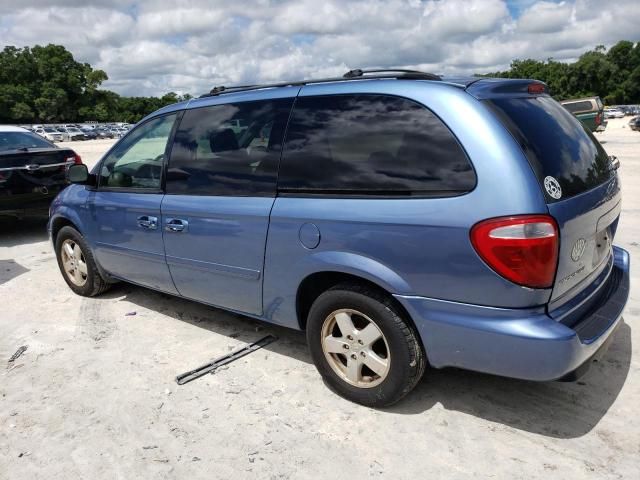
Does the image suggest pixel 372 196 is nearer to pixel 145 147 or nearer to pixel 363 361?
Result: pixel 363 361

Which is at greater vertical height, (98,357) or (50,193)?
(50,193)

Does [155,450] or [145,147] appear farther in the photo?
[145,147]

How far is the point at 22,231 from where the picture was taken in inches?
345

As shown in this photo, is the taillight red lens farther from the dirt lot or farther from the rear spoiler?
the dirt lot

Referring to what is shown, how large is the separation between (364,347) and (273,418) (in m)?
0.68

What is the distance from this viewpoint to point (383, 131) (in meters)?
2.92

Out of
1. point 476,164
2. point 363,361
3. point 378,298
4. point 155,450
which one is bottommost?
point 155,450

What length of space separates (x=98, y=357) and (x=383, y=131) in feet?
8.96

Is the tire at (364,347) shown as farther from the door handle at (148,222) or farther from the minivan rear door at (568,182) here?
the door handle at (148,222)

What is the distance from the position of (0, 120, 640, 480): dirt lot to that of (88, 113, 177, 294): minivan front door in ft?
1.94

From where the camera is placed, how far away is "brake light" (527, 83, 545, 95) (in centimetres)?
312

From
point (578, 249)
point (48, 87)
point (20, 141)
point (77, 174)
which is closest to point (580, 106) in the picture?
point (20, 141)

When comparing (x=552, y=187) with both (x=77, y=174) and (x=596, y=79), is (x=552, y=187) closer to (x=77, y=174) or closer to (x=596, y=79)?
(x=77, y=174)

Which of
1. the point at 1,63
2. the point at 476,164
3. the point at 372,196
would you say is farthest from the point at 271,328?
the point at 1,63
